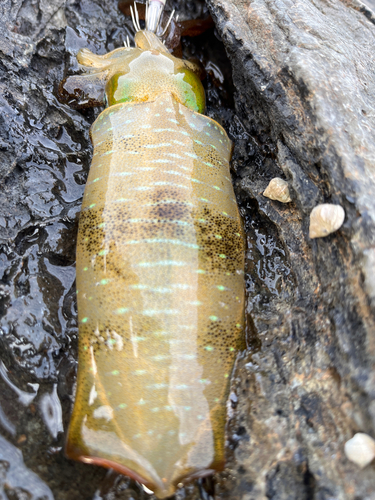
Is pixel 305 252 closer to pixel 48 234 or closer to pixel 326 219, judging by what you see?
pixel 326 219

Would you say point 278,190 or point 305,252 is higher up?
point 278,190

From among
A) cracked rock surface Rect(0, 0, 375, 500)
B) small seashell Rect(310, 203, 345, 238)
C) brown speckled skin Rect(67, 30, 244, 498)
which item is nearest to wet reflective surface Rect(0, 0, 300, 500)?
cracked rock surface Rect(0, 0, 375, 500)

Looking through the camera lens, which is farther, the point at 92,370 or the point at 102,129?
the point at 102,129

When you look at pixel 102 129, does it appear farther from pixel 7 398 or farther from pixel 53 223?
pixel 7 398

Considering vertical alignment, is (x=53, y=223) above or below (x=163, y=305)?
below

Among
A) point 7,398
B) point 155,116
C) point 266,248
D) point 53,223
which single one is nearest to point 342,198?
point 266,248

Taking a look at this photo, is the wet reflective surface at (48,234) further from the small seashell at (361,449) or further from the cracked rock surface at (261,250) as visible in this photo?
the small seashell at (361,449)

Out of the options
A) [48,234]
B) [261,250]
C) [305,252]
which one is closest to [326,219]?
[305,252]
